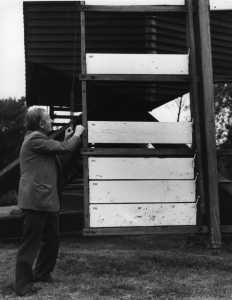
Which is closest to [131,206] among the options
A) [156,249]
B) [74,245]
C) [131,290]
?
[131,290]

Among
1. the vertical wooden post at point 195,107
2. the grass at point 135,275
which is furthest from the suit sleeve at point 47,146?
the vertical wooden post at point 195,107

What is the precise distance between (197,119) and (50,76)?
4.73 m

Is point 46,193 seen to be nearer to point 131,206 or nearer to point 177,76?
point 131,206

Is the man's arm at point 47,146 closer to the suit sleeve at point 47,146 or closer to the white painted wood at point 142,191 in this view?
the suit sleeve at point 47,146

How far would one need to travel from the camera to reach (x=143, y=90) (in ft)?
27.0

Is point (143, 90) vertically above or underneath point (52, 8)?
underneath

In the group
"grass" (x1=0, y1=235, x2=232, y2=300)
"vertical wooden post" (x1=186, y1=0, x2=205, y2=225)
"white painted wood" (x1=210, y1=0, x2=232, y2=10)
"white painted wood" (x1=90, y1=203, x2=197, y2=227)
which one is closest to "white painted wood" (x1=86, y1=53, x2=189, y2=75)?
"vertical wooden post" (x1=186, y1=0, x2=205, y2=225)

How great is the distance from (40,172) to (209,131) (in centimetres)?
186

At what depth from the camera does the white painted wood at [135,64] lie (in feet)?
15.6

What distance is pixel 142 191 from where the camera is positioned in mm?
4691

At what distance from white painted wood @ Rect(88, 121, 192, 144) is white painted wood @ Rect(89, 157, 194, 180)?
206 millimetres

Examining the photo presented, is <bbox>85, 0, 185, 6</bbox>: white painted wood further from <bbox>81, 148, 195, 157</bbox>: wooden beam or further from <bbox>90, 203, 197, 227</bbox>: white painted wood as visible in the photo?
<bbox>90, 203, 197, 227</bbox>: white painted wood

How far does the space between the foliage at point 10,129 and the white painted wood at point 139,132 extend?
28648mm

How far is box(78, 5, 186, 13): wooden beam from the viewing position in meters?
4.75
